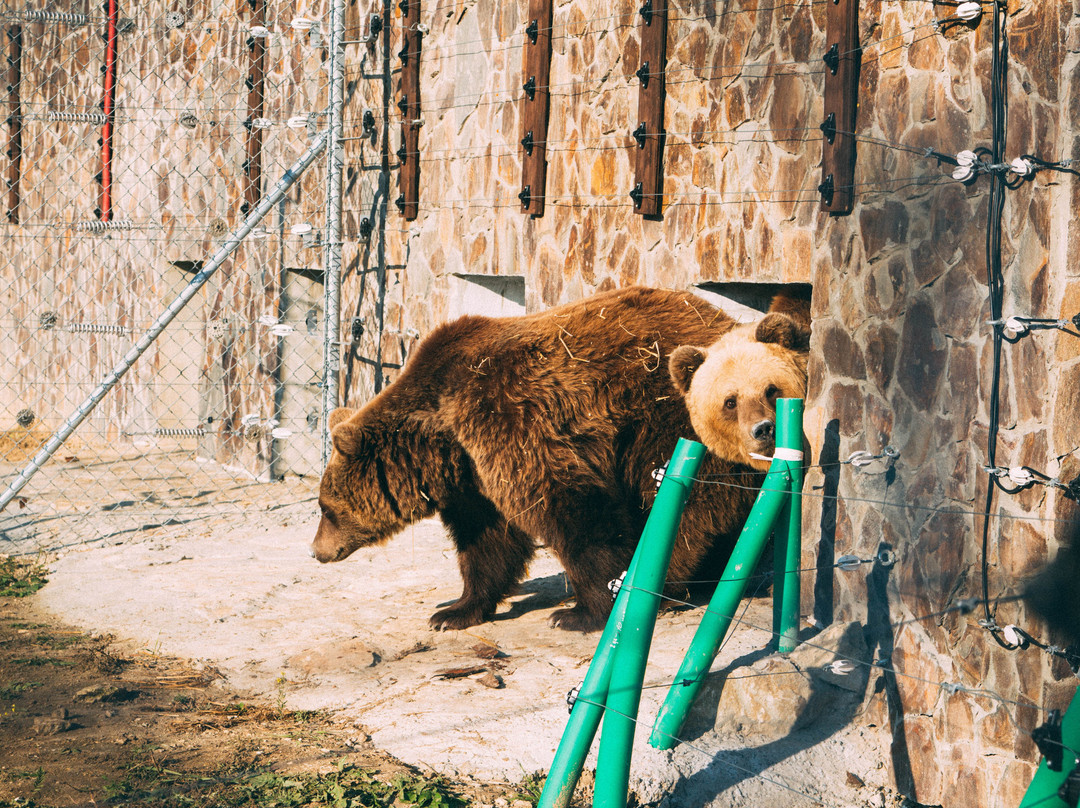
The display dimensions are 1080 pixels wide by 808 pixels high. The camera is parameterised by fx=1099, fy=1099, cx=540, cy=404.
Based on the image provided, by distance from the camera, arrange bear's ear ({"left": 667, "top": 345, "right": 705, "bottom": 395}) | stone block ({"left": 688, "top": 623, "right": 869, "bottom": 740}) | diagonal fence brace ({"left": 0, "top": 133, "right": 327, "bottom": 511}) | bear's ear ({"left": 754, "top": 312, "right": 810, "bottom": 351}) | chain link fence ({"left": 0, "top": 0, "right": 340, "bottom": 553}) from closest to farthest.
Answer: stone block ({"left": 688, "top": 623, "right": 869, "bottom": 740}) → bear's ear ({"left": 754, "top": 312, "right": 810, "bottom": 351}) → bear's ear ({"left": 667, "top": 345, "right": 705, "bottom": 395}) → diagonal fence brace ({"left": 0, "top": 133, "right": 327, "bottom": 511}) → chain link fence ({"left": 0, "top": 0, "right": 340, "bottom": 553})

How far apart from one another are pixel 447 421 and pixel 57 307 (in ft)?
34.2

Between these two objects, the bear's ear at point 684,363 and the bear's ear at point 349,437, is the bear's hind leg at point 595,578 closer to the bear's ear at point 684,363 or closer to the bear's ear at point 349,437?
the bear's ear at point 684,363

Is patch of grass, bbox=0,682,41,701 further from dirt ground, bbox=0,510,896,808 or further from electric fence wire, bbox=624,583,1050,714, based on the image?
electric fence wire, bbox=624,583,1050,714

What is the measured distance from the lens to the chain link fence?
8.70 m

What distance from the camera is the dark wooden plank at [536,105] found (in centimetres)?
747

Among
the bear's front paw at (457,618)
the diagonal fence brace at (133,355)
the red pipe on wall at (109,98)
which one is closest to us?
the bear's front paw at (457,618)

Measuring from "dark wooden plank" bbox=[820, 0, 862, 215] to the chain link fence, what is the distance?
442 cm

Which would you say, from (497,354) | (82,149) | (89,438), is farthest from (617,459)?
(82,149)

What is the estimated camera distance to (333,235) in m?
8.12

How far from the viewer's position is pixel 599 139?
22.9 ft

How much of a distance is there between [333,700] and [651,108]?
387cm

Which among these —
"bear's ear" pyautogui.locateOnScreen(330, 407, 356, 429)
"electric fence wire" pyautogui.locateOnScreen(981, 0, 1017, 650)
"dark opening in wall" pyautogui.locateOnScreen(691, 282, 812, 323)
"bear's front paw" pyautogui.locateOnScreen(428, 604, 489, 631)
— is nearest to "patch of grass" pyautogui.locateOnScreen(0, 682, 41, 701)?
"bear's front paw" pyautogui.locateOnScreen(428, 604, 489, 631)

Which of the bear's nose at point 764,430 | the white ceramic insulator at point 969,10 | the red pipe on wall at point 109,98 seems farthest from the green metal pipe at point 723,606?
the red pipe on wall at point 109,98

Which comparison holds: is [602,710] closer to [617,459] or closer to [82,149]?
[617,459]
